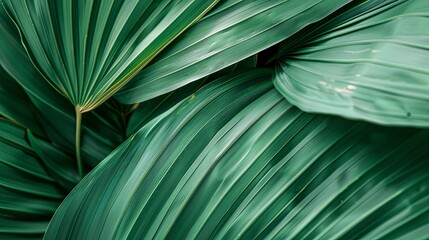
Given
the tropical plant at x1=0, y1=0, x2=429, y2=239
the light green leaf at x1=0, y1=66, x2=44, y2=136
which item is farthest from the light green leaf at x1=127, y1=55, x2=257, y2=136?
the light green leaf at x1=0, y1=66, x2=44, y2=136

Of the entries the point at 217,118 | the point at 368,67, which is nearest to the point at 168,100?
the point at 217,118

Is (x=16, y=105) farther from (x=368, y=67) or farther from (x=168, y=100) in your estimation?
(x=368, y=67)

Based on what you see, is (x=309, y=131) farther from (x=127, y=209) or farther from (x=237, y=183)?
(x=127, y=209)

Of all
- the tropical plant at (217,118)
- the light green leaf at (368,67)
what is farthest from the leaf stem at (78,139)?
the light green leaf at (368,67)

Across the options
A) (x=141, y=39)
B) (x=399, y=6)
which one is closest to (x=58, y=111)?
(x=141, y=39)

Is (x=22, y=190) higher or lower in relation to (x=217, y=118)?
A: lower

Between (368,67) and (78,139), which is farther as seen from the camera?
(78,139)
